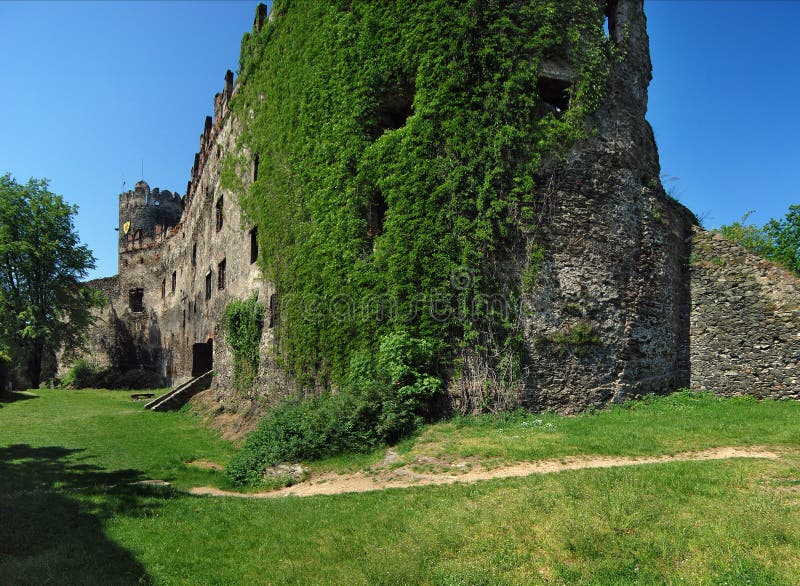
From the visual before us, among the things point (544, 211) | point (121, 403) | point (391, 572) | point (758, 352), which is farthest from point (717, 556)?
point (121, 403)

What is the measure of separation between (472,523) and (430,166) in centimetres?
796

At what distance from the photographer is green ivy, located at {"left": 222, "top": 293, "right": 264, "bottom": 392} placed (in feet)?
54.8

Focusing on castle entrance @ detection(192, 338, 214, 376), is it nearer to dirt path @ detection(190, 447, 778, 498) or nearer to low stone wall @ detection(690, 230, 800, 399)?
dirt path @ detection(190, 447, 778, 498)

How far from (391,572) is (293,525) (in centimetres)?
196

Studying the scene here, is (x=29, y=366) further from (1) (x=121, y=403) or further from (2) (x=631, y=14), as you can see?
(2) (x=631, y=14)

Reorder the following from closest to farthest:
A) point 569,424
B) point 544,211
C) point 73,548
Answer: point 73,548 < point 569,424 < point 544,211

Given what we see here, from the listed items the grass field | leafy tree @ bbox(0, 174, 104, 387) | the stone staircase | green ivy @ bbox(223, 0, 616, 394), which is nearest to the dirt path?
the grass field

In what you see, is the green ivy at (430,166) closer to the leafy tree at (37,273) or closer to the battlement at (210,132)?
the battlement at (210,132)

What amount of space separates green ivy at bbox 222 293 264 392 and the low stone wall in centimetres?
1246

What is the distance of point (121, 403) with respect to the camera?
23969mm

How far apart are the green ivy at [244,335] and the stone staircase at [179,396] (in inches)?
174

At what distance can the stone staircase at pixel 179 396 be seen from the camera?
68.5 ft

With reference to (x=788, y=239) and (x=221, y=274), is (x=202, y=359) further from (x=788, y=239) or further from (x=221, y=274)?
(x=788, y=239)

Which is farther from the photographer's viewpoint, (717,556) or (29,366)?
(29,366)
